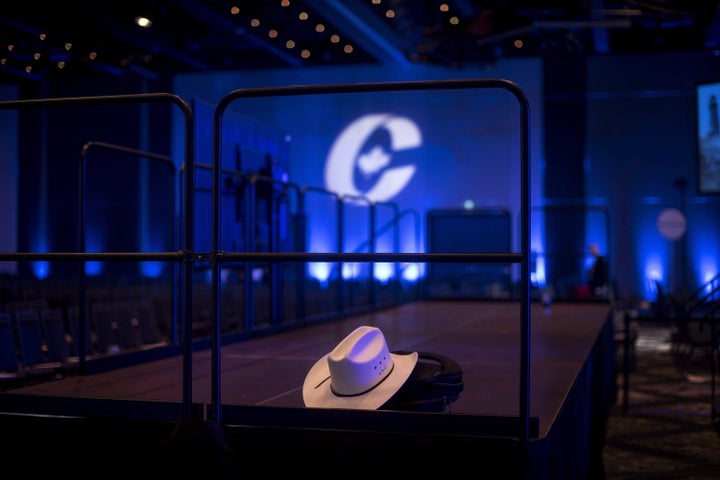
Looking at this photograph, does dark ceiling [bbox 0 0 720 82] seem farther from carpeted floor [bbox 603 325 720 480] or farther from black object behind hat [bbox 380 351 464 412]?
black object behind hat [bbox 380 351 464 412]

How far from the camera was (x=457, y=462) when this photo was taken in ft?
7.21

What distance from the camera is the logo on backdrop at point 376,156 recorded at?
1520 cm

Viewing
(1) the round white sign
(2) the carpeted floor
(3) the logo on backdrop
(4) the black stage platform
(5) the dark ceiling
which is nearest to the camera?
(4) the black stage platform

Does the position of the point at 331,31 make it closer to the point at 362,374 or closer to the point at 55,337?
the point at 55,337

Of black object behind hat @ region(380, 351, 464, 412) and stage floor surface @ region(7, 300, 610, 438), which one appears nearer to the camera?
black object behind hat @ region(380, 351, 464, 412)

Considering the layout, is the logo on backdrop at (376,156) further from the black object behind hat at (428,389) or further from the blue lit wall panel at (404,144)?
the black object behind hat at (428,389)

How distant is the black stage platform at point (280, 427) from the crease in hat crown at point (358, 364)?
0.09 metres

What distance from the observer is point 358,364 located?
2.32 meters

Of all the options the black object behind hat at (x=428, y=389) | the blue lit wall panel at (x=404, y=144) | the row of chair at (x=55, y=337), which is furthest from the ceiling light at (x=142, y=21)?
the black object behind hat at (x=428, y=389)

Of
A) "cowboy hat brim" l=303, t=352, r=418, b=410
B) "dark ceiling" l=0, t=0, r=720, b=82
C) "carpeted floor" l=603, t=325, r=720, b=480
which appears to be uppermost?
"dark ceiling" l=0, t=0, r=720, b=82

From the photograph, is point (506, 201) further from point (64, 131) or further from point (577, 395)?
point (577, 395)

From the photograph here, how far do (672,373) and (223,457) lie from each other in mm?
6646

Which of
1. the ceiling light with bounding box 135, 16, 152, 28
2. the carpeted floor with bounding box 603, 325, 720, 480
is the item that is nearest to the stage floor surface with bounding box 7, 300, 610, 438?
the carpeted floor with bounding box 603, 325, 720, 480

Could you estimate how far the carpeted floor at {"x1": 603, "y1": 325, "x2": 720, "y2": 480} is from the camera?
4348 millimetres
